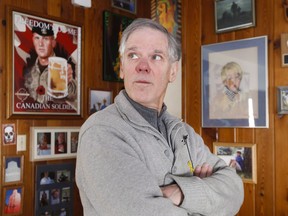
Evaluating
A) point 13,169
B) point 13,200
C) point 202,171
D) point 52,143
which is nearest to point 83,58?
point 52,143

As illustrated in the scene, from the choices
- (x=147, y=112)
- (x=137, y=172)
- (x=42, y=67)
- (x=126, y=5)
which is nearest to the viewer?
(x=137, y=172)

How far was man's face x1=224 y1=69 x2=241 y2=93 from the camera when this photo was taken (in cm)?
227

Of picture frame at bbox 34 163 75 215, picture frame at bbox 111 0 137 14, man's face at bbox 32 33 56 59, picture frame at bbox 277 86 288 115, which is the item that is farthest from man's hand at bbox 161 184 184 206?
picture frame at bbox 111 0 137 14

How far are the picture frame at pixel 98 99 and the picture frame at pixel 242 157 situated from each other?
867mm

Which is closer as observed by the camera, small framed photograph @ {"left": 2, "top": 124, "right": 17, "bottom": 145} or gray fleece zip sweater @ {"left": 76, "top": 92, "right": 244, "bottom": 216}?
gray fleece zip sweater @ {"left": 76, "top": 92, "right": 244, "bottom": 216}

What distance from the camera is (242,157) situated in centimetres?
225

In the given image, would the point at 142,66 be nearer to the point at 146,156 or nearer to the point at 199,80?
the point at 146,156

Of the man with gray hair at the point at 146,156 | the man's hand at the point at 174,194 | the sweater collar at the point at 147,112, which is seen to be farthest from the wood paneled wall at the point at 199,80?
the man's hand at the point at 174,194

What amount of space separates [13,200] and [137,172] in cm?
141

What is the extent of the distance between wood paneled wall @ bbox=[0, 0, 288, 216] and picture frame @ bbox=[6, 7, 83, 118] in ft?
0.14

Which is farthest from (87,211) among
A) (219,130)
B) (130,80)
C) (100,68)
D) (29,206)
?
(100,68)

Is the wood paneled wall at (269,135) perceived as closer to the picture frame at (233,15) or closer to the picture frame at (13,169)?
the picture frame at (233,15)

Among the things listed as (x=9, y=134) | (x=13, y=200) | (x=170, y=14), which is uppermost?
(x=170, y=14)

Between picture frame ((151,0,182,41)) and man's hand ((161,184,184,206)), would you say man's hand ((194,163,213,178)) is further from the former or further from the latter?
picture frame ((151,0,182,41))
